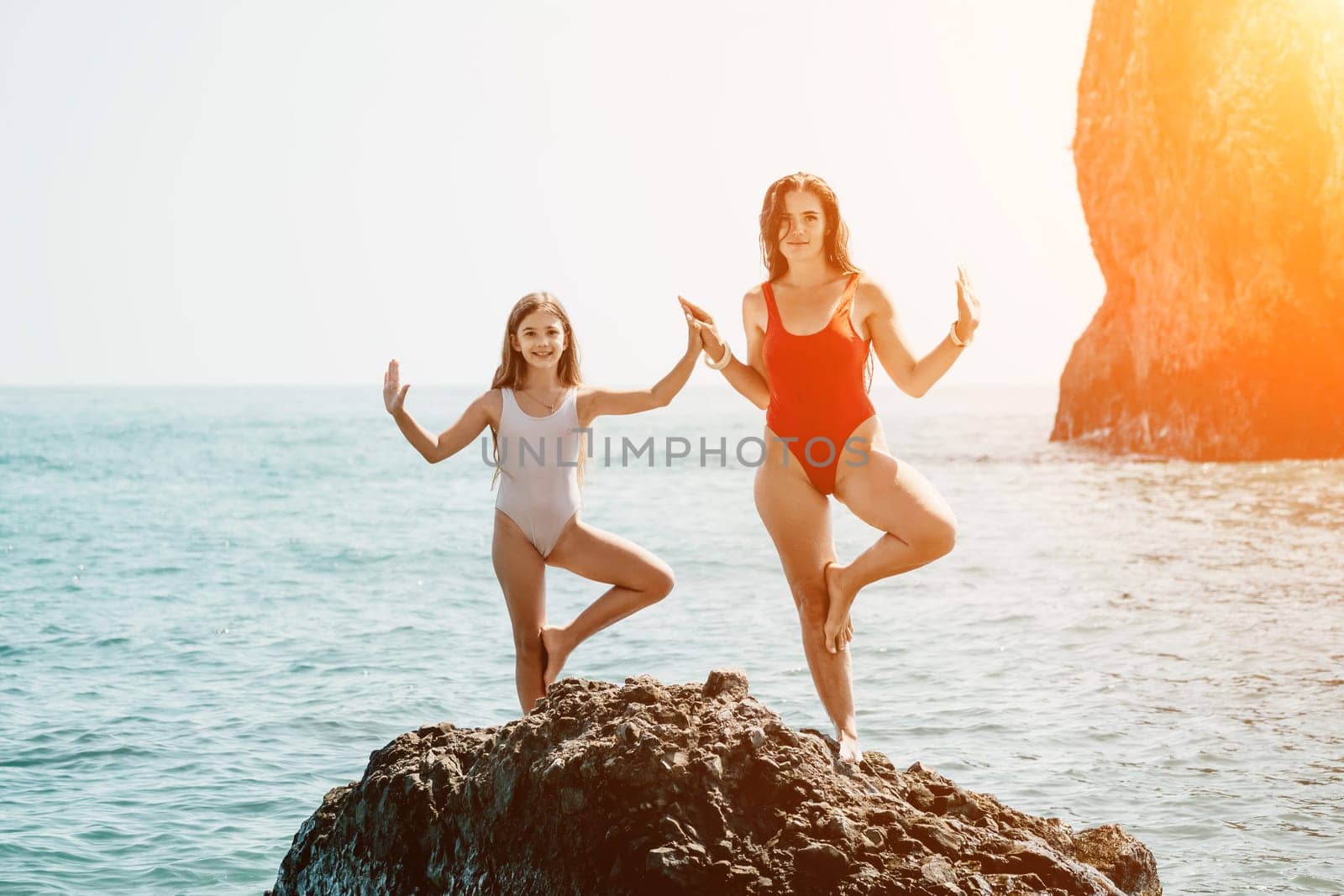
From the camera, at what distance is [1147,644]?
12328 mm

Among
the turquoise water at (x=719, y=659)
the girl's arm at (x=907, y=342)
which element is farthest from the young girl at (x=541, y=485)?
the turquoise water at (x=719, y=659)

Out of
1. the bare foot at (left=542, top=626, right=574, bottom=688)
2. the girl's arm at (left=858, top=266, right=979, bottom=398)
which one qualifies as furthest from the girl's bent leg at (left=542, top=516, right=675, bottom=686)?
the girl's arm at (left=858, top=266, right=979, bottom=398)

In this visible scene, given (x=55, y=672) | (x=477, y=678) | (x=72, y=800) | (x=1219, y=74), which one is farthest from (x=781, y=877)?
(x=1219, y=74)

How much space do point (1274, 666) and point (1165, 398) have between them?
25106 mm

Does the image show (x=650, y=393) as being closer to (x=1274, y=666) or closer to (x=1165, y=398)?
(x=1274, y=666)

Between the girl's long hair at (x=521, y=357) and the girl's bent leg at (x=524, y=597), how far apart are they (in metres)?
0.32

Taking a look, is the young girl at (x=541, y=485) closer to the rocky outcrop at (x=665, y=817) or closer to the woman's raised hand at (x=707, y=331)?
the woman's raised hand at (x=707, y=331)

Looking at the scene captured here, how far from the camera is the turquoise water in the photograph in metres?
7.65

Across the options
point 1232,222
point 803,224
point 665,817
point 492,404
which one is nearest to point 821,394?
point 803,224

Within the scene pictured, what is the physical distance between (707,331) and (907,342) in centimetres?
82

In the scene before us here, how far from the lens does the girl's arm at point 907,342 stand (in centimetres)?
527

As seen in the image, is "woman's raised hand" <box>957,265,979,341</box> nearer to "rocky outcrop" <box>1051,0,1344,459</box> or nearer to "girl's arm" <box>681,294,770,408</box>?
"girl's arm" <box>681,294,770,408</box>

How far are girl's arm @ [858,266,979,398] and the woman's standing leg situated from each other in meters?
0.27

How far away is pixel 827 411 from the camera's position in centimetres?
530
